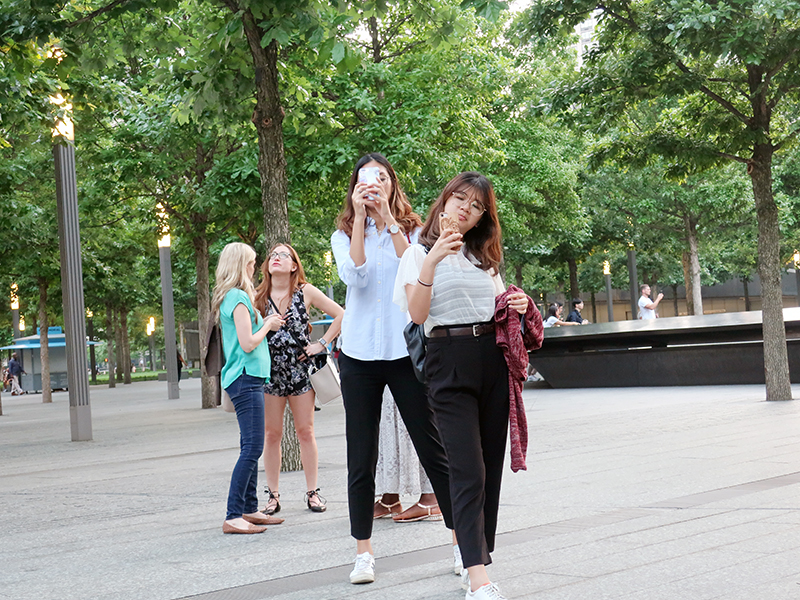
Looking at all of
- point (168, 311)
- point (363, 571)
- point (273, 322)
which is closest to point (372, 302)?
point (363, 571)

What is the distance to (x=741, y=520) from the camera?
5.50 meters

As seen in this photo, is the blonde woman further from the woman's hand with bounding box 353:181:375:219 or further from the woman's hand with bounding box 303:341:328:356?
the woman's hand with bounding box 353:181:375:219

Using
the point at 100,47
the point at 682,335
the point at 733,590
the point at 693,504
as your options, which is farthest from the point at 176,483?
the point at 682,335

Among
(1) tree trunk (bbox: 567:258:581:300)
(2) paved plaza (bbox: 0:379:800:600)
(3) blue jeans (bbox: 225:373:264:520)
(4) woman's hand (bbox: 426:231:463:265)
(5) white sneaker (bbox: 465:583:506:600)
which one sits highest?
(1) tree trunk (bbox: 567:258:581:300)

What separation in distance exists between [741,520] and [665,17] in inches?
345

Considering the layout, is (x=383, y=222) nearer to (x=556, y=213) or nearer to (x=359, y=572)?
(x=359, y=572)

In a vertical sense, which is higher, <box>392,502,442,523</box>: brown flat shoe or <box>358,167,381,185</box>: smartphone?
<box>358,167,381,185</box>: smartphone

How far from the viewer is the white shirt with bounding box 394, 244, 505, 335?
13.2 feet

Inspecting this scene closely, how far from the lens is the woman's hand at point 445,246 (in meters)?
3.84

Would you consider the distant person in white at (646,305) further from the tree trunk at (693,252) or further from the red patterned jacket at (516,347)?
the red patterned jacket at (516,347)

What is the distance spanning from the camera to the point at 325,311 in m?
6.50

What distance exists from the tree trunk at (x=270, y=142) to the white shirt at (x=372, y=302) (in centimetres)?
379

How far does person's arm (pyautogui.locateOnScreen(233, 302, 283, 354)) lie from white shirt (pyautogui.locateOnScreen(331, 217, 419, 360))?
1292 mm

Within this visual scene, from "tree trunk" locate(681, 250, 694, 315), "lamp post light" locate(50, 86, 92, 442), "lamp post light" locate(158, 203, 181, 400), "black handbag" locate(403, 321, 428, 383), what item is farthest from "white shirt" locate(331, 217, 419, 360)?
"tree trunk" locate(681, 250, 694, 315)
